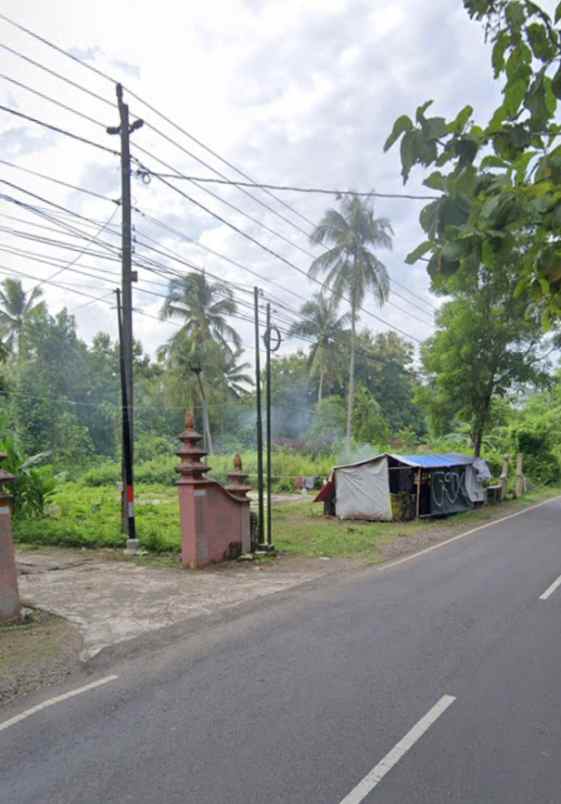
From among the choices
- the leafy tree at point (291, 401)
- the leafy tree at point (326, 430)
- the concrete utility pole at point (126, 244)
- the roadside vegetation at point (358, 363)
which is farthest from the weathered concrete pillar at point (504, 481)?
the leafy tree at point (291, 401)

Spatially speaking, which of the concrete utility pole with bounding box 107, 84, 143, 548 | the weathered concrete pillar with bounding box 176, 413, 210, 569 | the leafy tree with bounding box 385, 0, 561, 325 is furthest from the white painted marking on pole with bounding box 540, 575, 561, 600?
the concrete utility pole with bounding box 107, 84, 143, 548

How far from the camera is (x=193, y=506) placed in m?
10.2

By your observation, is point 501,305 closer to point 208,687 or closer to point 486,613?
point 486,613

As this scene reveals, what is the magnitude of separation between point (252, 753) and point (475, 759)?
4.70 ft

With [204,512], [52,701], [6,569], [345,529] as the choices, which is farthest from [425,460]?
[52,701]

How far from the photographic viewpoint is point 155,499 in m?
23.8

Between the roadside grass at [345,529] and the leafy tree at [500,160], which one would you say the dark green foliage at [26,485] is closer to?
the roadside grass at [345,529]

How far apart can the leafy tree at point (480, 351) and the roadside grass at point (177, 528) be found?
4.81 m

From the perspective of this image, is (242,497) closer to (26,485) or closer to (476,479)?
(26,485)

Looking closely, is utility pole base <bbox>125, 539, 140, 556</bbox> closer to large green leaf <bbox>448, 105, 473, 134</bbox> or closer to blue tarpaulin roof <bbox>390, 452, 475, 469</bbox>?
blue tarpaulin roof <bbox>390, 452, 475, 469</bbox>

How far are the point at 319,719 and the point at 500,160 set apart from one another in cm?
386

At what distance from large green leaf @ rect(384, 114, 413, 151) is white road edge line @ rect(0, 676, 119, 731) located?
15.3 feet

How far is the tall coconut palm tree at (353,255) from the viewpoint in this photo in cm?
3028

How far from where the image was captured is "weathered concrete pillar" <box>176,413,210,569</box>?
1027cm
